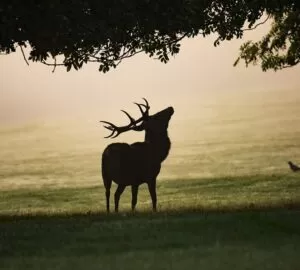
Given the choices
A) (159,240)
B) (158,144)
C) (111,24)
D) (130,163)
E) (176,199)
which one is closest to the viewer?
(159,240)

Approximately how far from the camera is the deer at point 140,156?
730 inches

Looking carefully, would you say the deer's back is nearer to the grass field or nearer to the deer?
the deer

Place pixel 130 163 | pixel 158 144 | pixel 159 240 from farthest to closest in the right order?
pixel 158 144
pixel 130 163
pixel 159 240

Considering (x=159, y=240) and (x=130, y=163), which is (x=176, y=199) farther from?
(x=159, y=240)

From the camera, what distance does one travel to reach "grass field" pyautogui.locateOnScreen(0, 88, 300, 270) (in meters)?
11.4

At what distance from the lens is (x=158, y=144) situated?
738 inches

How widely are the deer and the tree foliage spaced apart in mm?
1417

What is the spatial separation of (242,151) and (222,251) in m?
16.0

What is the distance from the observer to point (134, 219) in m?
15.5

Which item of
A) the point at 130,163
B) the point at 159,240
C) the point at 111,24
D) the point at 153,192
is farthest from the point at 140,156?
the point at 159,240

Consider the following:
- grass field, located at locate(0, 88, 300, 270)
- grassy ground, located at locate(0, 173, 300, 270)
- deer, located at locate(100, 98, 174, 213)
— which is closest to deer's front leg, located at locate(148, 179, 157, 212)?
deer, located at locate(100, 98, 174, 213)

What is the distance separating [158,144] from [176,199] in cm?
390

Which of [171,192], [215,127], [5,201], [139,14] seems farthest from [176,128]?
[139,14]

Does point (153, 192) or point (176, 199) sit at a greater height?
point (153, 192)
